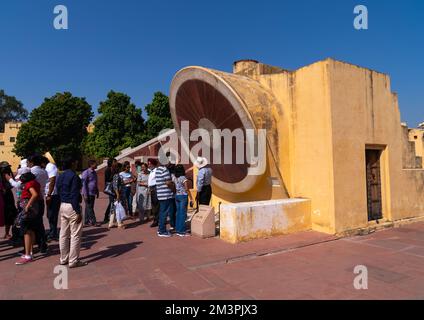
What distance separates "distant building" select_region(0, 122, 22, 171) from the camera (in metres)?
47.8

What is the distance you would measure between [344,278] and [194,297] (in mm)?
2007

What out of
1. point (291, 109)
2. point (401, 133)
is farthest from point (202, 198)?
point (401, 133)

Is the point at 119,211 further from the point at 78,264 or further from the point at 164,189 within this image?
the point at 78,264

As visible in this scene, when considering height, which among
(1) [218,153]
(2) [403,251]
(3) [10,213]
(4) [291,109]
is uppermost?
(4) [291,109]

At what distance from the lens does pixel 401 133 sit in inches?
314

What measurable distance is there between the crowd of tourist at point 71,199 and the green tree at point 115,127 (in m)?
20.2

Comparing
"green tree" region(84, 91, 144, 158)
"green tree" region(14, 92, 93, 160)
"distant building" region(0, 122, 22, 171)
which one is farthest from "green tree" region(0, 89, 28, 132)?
"green tree" region(84, 91, 144, 158)

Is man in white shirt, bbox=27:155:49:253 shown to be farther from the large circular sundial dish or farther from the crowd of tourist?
the large circular sundial dish

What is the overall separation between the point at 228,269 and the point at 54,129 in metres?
35.5

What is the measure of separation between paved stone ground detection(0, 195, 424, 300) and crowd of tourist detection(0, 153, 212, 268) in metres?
0.34

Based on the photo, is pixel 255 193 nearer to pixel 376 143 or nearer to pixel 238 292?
pixel 376 143

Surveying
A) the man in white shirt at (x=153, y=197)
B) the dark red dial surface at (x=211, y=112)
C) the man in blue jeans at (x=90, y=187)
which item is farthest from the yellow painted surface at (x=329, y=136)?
the man in blue jeans at (x=90, y=187)

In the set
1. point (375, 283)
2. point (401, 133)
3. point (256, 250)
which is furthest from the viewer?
point (401, 133)

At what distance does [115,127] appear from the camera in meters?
29.0
